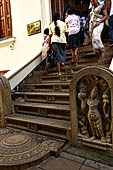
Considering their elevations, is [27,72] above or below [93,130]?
above

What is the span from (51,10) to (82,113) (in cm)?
440

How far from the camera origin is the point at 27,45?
20.1ft

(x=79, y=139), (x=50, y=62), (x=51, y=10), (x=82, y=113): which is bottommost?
(x=79, y=139)

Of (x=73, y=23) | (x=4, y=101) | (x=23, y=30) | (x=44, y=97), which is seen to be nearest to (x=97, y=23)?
(x=73, y=23)

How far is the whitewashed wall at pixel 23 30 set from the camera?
5484 mm

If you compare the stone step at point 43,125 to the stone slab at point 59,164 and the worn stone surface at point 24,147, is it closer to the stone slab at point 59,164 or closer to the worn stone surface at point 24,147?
the worn stone surface at point 24,147

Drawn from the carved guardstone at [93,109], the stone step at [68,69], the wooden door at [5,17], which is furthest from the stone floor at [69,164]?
the wooden door at [5,17]

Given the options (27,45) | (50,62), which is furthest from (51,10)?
(50,62)

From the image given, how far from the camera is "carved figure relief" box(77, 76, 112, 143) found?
2.11 meters

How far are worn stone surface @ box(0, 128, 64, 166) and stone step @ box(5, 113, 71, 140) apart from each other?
105 millimetres

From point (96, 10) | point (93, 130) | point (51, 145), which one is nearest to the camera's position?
point (93, 130)

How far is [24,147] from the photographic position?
2.42 m

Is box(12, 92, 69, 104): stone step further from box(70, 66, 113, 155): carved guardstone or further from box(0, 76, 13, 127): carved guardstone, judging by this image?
box(70, 66, 113, 155): carved guardstone

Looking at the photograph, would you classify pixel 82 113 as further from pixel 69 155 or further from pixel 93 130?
pixel 69 155
